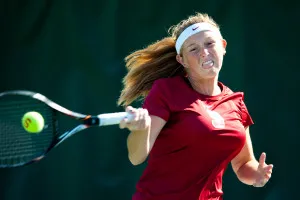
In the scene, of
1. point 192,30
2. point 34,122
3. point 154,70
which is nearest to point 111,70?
point 154,70

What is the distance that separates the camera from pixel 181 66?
364 centimetres

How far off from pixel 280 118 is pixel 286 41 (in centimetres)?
53

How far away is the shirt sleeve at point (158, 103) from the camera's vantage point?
10.4 ft

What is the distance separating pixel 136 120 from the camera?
9.53ft

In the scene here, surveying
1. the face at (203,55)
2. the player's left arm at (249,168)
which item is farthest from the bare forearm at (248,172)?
the face at (203,55)

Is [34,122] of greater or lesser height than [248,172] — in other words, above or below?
above

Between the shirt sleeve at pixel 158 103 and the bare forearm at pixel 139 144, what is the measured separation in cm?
12

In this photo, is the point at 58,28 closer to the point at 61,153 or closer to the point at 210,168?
the point at 61,153

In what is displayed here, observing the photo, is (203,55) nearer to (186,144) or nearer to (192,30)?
(192,30)

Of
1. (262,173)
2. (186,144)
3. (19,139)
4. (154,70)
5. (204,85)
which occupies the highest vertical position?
(154,70)

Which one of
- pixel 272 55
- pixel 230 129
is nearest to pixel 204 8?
pixel 272 55

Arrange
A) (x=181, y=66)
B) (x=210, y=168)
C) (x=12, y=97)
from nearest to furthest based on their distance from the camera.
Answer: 1. (x=210, y=168)
2. (x=181, y=66)
3. (x=12, y=97)

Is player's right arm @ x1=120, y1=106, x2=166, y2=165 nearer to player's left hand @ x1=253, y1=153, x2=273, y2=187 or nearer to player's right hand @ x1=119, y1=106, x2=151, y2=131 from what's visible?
player's right hand @ x1=119, y1=106, x2=151, y2=131

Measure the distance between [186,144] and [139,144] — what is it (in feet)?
0.75
